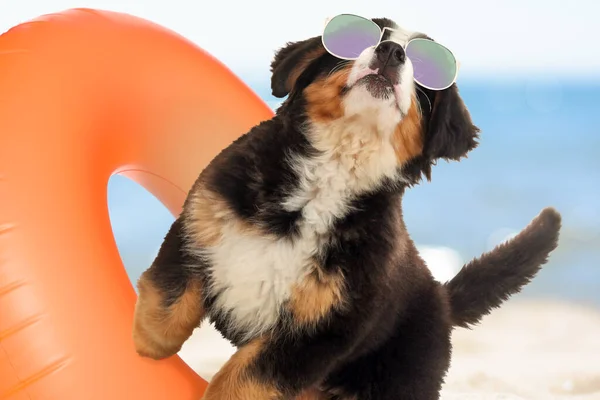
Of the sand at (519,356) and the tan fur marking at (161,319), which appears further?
the sand at (519,356)

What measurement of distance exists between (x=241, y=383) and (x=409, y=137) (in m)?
0.96

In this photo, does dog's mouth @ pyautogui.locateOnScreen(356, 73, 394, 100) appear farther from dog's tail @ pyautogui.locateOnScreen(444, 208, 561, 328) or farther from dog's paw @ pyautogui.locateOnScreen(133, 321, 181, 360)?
dog's paw @ pyautogui.locateOnScreen(133, 321, 181, 360)

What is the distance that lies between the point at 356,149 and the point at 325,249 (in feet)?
1.13

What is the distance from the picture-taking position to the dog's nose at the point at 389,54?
7.95 ft

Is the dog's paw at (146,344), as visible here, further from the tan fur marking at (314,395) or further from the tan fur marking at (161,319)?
the tan fur marking at (314,395)

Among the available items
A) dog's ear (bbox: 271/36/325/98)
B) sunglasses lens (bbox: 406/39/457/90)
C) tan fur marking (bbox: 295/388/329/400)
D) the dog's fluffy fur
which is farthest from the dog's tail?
dog's ear (bbox: 271/36/325/98)

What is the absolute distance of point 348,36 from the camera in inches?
98.4

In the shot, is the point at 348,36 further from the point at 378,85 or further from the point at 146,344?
the point at 146,344

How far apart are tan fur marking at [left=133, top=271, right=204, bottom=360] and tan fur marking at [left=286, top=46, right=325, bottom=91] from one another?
2.46 feet

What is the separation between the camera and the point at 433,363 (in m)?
2.72

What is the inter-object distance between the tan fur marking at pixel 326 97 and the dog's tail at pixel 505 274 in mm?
974

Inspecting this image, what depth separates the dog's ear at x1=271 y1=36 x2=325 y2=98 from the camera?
258cm

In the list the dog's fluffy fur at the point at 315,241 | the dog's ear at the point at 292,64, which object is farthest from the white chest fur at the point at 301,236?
the dog's ear at the point at 292,64

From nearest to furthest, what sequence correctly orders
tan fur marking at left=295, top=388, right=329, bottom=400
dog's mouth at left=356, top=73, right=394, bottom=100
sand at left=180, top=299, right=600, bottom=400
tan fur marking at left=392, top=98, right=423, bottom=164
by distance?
dog's mouth at left=356, top=73, right=394, bottom=100 < tan fur marking at left=392, top=98, right=423, bottom=164 < tan fur marking at left=295, top=388, right=329, bottom=400 < sand at left=180, top=299, right=600, bottom=400
